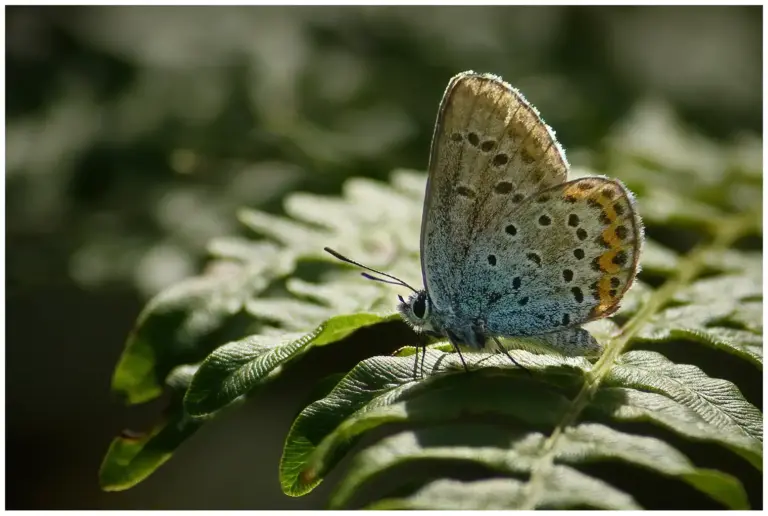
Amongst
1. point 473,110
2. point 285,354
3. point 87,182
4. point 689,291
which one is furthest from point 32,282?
point 689,291

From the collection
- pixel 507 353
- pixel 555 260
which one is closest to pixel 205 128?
pixel 555 260

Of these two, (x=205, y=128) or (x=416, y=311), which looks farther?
(x=205, y=128)

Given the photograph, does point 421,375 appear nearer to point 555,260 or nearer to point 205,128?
point 555,260

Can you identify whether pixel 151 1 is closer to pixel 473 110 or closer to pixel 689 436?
pixel 473 110

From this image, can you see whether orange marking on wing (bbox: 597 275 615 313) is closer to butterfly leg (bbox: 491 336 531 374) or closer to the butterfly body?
the butterfly body

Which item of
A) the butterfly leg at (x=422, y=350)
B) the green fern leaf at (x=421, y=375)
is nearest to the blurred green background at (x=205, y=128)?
the green fern leaf at (x=421, y=375)

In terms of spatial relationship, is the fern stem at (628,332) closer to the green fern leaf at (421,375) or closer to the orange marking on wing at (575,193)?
the green fern leaf at (421,375)
